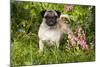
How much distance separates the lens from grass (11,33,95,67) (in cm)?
216

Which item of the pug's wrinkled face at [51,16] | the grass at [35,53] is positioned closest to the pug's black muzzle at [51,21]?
the pug's wrinkled face at [51,16]

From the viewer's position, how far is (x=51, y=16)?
7.61 feet

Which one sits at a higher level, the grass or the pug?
the pug

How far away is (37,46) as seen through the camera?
2254 millimetres

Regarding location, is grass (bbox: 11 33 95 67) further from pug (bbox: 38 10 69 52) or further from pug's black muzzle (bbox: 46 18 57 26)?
pug's black muzzle (bbox: 46 18 57 26)

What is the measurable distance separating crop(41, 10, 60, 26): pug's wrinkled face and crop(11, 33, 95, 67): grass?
22 cm

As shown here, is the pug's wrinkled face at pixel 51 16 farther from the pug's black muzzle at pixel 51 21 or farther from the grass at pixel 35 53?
the grass at pixel 35 53

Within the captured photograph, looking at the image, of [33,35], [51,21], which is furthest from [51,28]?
[33,35]

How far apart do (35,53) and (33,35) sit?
194 millimetres

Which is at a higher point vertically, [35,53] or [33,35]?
[33,35]

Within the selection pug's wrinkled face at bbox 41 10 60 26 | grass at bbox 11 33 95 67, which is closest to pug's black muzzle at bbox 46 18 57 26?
pug's wrinkled face at bbox 41 10 60 26

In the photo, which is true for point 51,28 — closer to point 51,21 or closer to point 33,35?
point 51,21
